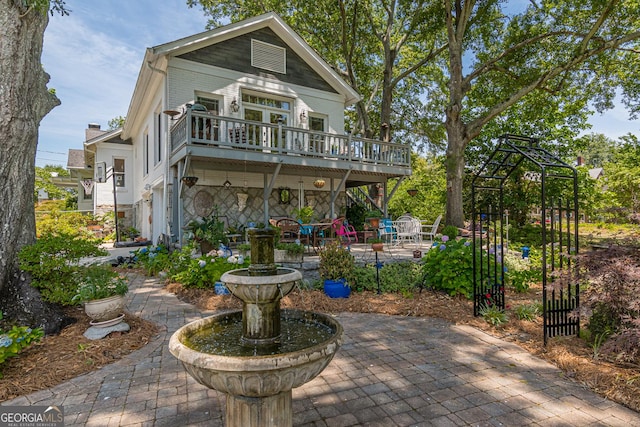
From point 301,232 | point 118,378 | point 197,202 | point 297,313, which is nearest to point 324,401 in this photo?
point 297,313

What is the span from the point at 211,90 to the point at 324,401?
32.3ft

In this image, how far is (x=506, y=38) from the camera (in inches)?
483

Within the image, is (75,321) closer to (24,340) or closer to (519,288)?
(24,340)

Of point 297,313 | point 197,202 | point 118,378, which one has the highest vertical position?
point 197,202

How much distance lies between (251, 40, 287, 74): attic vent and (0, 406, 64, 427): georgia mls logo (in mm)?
10617

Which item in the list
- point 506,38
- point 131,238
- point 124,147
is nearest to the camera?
point 506,38

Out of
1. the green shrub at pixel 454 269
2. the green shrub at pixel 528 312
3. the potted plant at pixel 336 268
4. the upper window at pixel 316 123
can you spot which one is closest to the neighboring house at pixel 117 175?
the upper window at pixel 316 123

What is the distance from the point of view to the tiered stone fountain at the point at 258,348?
169 cm

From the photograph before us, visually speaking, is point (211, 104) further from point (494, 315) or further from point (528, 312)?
point (528, 312)

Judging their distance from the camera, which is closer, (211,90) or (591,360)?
(591,360)

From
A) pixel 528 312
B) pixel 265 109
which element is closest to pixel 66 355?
pixel 528 312

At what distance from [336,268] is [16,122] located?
4734 millimetres

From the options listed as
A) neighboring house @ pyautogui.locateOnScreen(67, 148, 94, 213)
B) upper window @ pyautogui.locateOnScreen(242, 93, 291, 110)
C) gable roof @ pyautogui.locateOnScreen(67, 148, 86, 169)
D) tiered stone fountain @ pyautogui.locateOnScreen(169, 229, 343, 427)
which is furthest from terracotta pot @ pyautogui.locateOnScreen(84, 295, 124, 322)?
gable roof @ pyautogui.locateOnScreen(67, 148, 86, 169)

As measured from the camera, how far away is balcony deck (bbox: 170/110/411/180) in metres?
8.40
